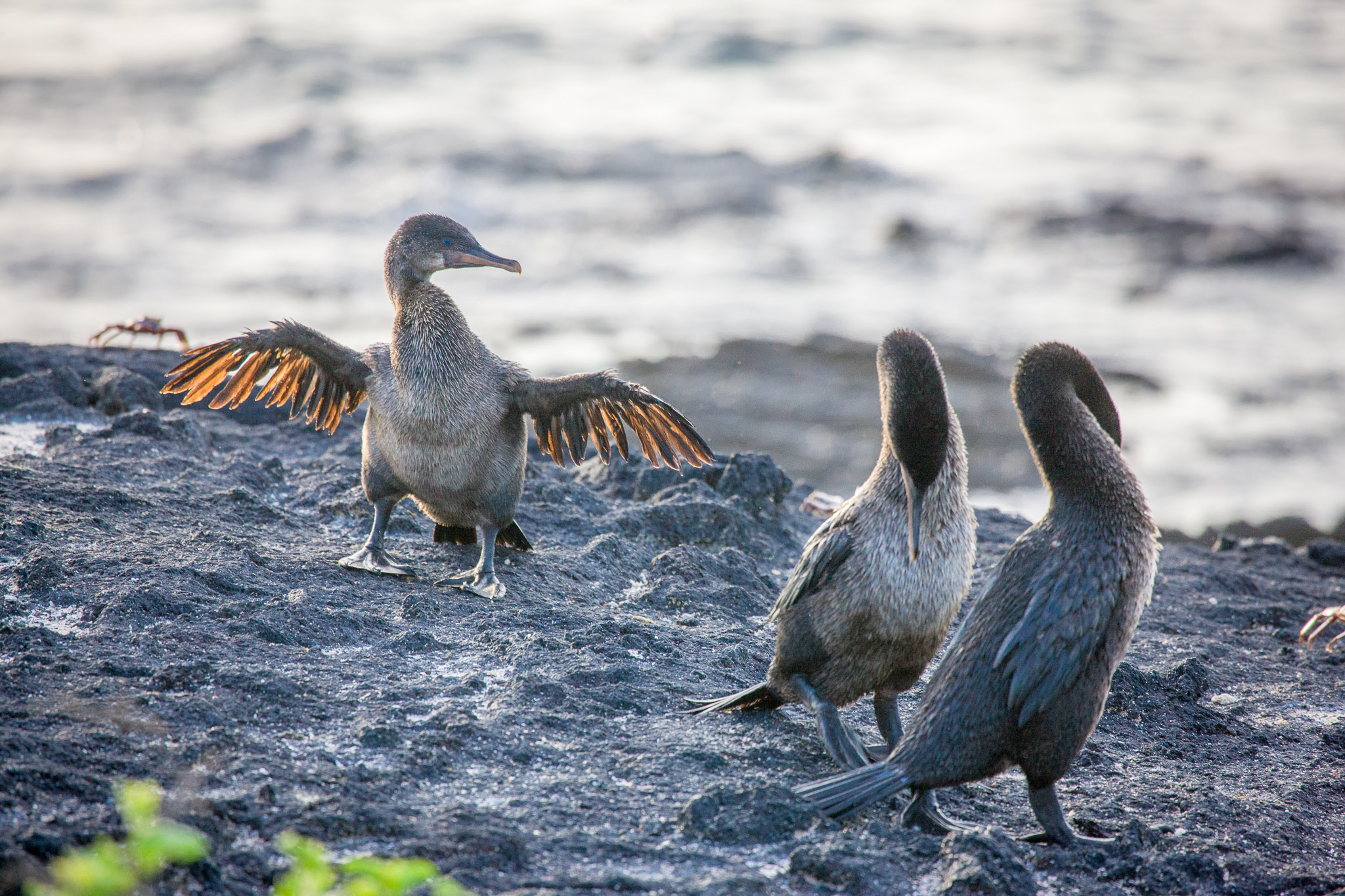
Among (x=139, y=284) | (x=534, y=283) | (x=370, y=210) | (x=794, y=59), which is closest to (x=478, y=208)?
(x=370, y=210)

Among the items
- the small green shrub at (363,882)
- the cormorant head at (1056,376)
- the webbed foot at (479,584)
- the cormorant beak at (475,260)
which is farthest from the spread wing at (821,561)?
the small green shrub at (363,882)

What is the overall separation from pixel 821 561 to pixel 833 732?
578 mm

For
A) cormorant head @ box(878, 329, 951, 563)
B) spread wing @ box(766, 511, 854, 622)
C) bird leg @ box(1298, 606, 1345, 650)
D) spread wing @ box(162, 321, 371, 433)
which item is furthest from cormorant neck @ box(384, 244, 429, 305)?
bird leg @ box(1298, 606, 1345, 650)

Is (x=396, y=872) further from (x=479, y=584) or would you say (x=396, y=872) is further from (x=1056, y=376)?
(x=479, y=584)

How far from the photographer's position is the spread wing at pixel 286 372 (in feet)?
18.3

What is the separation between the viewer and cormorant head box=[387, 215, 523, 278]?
5633 mm

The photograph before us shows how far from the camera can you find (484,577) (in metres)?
5.17

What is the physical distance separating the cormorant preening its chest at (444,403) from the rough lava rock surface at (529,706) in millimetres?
300

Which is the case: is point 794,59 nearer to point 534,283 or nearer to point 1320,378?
point 534,283

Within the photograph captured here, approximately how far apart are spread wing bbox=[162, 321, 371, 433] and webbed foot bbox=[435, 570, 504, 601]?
45.3 inches

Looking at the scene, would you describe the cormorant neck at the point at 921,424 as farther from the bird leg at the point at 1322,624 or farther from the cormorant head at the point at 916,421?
the bird leg at the point at 1322,624

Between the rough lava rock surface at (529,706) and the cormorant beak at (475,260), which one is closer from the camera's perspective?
the rough lava rock surface at (529,706)

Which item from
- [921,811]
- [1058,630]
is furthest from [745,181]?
[921,811]

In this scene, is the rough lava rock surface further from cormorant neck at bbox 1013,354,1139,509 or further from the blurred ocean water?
the blurred ocean water
